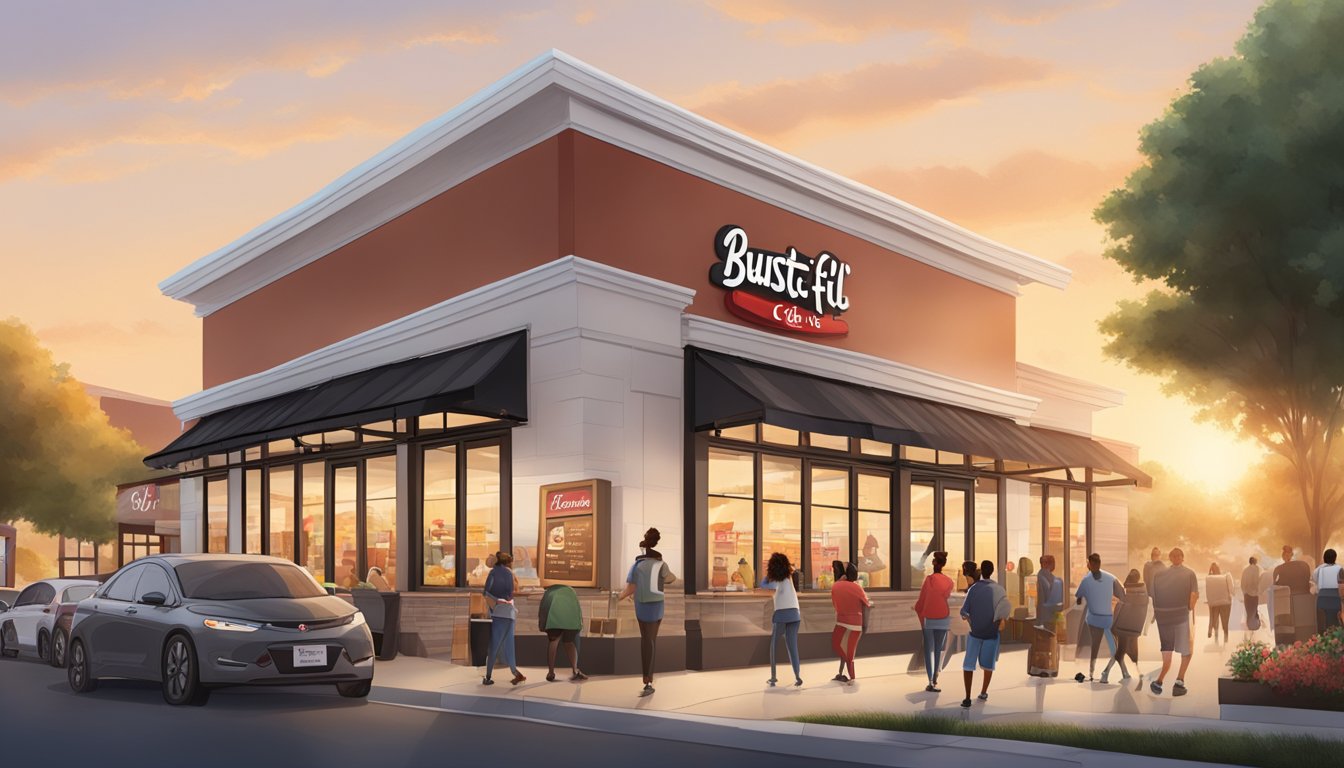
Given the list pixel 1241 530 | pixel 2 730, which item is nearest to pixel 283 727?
pixel 2 730

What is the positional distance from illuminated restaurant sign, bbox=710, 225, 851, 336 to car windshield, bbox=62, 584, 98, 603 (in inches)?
464

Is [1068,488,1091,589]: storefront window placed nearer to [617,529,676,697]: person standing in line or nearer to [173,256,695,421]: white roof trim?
[173,256,695,421]: white roof trim

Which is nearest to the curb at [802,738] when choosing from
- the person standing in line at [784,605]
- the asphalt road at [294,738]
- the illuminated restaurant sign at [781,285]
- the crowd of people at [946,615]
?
the asphalt road at [294,738]

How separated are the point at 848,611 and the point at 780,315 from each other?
8128mm

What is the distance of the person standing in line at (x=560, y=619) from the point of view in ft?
55.8

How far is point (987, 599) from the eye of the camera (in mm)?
15469

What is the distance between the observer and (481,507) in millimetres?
22672

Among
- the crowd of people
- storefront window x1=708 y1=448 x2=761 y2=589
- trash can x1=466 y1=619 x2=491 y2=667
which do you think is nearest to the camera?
the crowd of people

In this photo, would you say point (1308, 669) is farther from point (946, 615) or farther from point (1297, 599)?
point (1297, 599)

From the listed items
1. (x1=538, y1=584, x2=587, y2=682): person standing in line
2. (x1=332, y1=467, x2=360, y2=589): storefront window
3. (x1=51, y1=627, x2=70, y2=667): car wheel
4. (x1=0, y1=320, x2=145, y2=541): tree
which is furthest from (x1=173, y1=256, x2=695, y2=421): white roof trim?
(x1=0, y1=320, x2=145, y2=541): tree

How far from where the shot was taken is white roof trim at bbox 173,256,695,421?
68.4ft

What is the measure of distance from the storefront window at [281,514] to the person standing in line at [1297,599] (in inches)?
764

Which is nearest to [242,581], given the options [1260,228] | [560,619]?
[560,619]

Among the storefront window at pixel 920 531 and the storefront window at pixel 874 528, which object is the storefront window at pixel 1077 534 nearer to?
the storefront window at pixel 920 531
